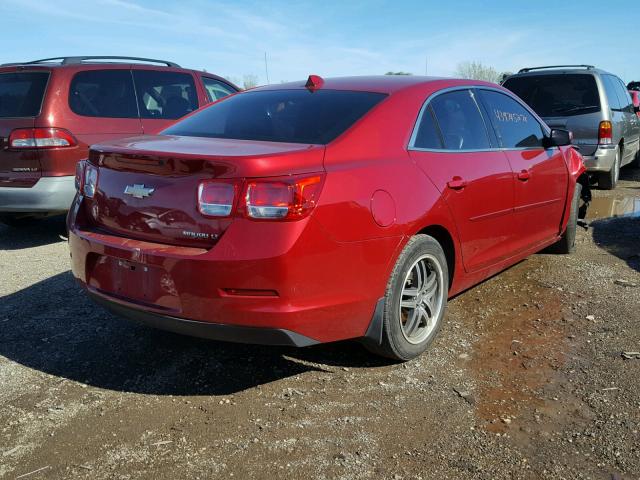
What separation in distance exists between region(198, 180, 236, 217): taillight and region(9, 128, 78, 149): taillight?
150 inches

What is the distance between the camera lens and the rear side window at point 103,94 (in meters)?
6.20

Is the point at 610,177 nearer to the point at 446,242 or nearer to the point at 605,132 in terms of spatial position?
the point at 605,132

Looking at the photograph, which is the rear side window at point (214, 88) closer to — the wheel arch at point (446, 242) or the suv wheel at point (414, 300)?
the wheel arch at point (446, 242)

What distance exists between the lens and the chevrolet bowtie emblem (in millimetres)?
2893

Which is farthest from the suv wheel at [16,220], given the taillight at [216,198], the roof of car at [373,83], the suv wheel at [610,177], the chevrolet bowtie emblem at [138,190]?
the suv wheel at [610,177]

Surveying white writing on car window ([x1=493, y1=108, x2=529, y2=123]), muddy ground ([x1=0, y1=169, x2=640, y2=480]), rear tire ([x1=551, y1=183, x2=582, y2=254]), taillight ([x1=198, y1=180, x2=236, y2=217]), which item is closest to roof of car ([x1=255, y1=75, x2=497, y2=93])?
white writing on car window ([x1=493, y1=108, x2=529, y2=123])

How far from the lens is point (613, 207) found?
321 inches

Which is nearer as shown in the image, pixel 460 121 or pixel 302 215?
pixel 302 215

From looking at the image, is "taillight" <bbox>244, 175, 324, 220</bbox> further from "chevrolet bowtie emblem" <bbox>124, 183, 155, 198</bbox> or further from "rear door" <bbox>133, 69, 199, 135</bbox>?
"rear door" <bbox>133, 69, 199, 135</bbox>

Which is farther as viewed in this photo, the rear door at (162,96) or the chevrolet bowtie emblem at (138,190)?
the rear door at (162,96)

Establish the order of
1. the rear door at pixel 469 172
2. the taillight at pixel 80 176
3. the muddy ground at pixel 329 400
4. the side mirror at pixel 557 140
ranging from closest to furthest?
the muddy ground at pixel 329 400, the taillight at pixel 80 176, the rear door at pixel 469 172, the side mirror at pixel 557 140

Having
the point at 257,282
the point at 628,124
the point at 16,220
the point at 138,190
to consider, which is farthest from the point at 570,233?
the point at 16,220

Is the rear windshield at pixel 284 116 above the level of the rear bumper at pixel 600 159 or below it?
above

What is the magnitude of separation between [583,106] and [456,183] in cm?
608
